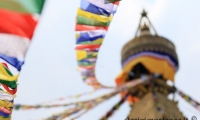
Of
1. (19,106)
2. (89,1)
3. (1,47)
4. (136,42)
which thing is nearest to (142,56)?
(136,42)

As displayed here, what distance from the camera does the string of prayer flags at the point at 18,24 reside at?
7.50 meters

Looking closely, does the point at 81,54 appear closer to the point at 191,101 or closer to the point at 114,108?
the point at 114,108

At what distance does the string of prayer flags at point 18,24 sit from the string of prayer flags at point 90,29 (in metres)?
4.11

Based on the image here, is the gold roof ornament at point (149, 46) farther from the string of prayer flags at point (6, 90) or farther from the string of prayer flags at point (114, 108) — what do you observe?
the string of prayer flags at point (6, 90)

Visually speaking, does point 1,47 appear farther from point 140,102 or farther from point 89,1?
point 140,102

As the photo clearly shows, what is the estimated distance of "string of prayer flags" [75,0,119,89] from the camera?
11602 mm

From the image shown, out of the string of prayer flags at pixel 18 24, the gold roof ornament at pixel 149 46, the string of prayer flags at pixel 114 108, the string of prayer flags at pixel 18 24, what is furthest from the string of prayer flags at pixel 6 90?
the gold roof ornament at pixel 149 46

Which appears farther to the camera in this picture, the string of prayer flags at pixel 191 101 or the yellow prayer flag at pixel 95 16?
the string of prayer flags at pixel 191 101

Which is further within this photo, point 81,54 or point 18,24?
point 81,54

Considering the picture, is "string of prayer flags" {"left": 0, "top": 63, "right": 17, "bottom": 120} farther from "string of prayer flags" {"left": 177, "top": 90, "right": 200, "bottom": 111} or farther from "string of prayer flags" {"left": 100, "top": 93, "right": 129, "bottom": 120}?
"string of prayer flags" {"left": 177, "top": 90, "right": 200, "bottom": 111}

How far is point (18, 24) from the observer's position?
786cm

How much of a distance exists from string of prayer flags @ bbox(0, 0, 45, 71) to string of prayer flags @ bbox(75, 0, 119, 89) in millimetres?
4111

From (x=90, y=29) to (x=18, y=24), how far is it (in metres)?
4.91

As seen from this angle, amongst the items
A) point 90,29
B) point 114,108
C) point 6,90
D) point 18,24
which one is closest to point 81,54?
point 90,29
